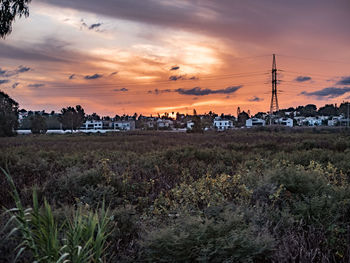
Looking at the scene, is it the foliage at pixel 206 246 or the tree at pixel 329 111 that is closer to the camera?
the foliage at pixel 206 246

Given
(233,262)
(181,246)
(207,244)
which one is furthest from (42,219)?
(233,262)

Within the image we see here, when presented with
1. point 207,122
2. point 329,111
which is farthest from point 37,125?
point 329,111

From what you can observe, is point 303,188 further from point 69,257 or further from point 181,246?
point 69,257

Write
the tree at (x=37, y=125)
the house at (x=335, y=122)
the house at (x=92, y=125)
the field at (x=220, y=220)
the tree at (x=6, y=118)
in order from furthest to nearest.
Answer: the house at (x=92, y=125), the house at (x=335, y=122), the tree at (x=37, y=125), the tree at (x=6, y=118), the field at (x=220, y=220)

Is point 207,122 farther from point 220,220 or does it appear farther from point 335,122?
point 220,220

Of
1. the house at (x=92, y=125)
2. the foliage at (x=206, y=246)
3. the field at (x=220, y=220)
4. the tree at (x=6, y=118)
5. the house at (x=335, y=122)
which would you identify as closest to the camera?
the foliage at (x=206, y=246)

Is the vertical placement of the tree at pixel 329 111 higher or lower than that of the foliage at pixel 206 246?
higher

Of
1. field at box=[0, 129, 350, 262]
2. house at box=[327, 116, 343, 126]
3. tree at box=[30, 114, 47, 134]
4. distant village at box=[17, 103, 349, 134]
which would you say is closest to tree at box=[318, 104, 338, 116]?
distant village at box=[17, 103, 349, 134]

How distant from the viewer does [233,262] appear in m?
3.44

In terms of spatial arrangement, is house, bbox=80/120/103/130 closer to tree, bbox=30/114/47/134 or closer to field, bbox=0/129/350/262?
tree, bbox=30/114/47/134

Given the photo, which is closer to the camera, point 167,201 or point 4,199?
point 167,201

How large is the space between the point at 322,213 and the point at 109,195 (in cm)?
440

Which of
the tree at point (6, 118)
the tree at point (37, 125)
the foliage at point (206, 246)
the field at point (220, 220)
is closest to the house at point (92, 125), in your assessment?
the tree at point (37, 125)

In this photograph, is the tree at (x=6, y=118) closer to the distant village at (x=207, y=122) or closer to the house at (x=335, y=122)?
the distant village at (x=207, y=122)
